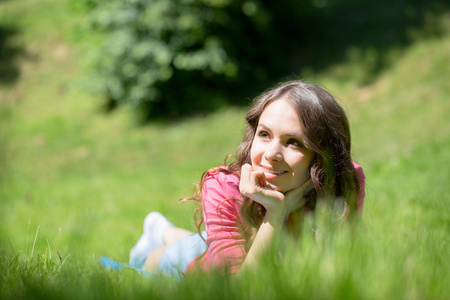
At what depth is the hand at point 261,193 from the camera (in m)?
2.12

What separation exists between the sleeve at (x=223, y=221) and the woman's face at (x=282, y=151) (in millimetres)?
251

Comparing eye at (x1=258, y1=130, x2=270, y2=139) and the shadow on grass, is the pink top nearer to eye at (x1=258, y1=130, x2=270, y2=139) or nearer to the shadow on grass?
eye at (x1=258, y1=130, x2=270, y2=139)

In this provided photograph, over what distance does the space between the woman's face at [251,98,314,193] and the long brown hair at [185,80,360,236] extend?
46mm

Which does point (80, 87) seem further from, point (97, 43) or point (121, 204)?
point (121, 204)

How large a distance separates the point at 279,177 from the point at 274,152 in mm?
131

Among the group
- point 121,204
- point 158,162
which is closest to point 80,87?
point 158,162

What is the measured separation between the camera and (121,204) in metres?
6.68

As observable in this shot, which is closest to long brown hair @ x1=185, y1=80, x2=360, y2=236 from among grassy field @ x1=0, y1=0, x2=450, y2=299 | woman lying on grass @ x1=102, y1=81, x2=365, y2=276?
woman lying on grass @ x1=102, y1=81, x2=365, y2=276

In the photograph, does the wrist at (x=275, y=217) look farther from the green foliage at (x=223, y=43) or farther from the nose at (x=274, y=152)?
the green foliage at (x=223, y=43)

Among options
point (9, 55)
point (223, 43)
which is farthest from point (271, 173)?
point (9, 55)

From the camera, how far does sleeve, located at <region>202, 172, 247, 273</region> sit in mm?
2232

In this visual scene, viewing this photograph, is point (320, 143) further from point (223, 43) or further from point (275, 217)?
point (223, 43)

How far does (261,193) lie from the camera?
6.94ft

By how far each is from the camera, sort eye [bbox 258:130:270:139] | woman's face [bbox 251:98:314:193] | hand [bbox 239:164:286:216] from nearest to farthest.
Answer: hand [bbox 239:164:286:216] < woman's face [bbox 251:98:314:193] < eye [bbox 258:130:270:139]
